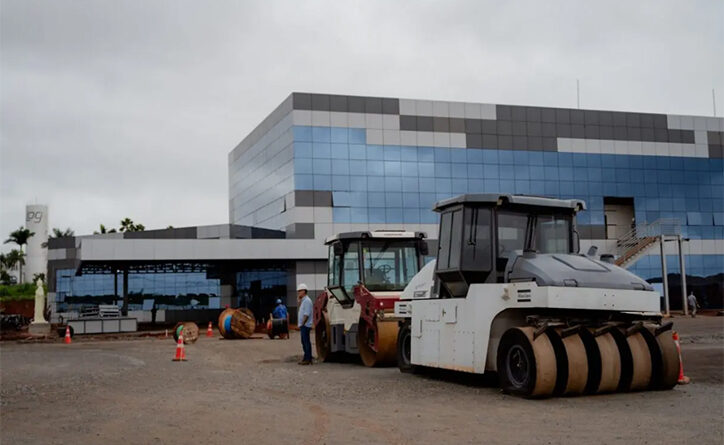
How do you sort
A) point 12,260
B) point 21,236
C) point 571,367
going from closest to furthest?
1. point 571,367
2. point 21,236
3. point 12,260

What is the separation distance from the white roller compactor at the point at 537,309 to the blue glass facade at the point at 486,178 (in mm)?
34860

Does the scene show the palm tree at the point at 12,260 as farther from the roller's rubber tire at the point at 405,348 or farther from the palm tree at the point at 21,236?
the roller's rubber tire at the point at 405,348

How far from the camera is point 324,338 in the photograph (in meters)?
20.1

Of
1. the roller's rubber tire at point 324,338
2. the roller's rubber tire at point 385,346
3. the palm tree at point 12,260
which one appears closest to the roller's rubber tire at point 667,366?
the roller's rubber tire at point 385,346

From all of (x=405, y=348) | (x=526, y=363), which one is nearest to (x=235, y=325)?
(x=405, y=348)

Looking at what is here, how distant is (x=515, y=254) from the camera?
12.9 m

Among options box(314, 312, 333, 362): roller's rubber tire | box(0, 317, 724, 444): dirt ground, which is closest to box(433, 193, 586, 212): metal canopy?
box(0, 317, 724, 444): dirt ground

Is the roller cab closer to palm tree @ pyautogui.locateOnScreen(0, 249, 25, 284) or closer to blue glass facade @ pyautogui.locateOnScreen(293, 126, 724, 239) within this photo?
blue glass facade @ pyautogui.locateOnScreen(293, 126, 724, 239)

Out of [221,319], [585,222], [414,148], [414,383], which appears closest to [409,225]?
[414,148]

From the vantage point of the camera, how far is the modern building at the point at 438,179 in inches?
1899

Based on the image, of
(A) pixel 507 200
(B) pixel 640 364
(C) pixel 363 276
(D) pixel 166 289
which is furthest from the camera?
(D) pixel 166 289

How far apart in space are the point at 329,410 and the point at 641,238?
46.0 meters

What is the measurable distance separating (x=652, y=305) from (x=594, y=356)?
4.68ft

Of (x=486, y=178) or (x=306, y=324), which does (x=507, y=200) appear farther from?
(x=486, y=178)
